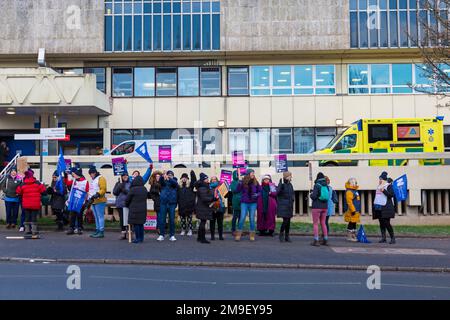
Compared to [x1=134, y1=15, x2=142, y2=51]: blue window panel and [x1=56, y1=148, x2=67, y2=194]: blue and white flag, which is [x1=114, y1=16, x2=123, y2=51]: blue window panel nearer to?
[x1=134, y1=15, x2=142, y2=51]: blue window panel

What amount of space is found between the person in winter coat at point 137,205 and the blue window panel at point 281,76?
18964 millimetres

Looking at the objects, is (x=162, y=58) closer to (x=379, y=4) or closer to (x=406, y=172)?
(x=379, y=4)

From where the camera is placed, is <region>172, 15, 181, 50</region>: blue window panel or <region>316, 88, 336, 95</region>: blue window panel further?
<region>316, 88, 336, 95</region>: blue window panel

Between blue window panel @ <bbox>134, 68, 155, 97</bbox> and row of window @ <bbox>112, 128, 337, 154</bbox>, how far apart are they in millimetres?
2223

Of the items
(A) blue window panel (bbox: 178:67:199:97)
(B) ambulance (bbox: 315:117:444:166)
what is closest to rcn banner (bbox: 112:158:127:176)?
(B) ambulance (bbox: 315:117:444:166)

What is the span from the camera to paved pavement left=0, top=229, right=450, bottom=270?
11.2 m

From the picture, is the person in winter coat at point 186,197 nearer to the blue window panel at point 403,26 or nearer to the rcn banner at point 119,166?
the rcn banner at point 119,166

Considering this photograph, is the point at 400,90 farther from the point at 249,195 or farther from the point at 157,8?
the point at 249,195

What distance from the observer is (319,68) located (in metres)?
31.1

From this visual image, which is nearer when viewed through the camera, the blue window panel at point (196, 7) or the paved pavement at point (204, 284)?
the paved pavement at point (204, 284)

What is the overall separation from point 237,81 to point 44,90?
35.9 feet

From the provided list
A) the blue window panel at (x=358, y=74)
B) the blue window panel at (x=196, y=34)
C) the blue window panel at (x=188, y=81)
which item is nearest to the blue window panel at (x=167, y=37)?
the blue window panel at (x=196, y=34)

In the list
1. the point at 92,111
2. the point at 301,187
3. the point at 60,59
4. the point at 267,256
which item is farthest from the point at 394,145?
the point at 60,59

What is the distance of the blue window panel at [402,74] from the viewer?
30.8 metres
